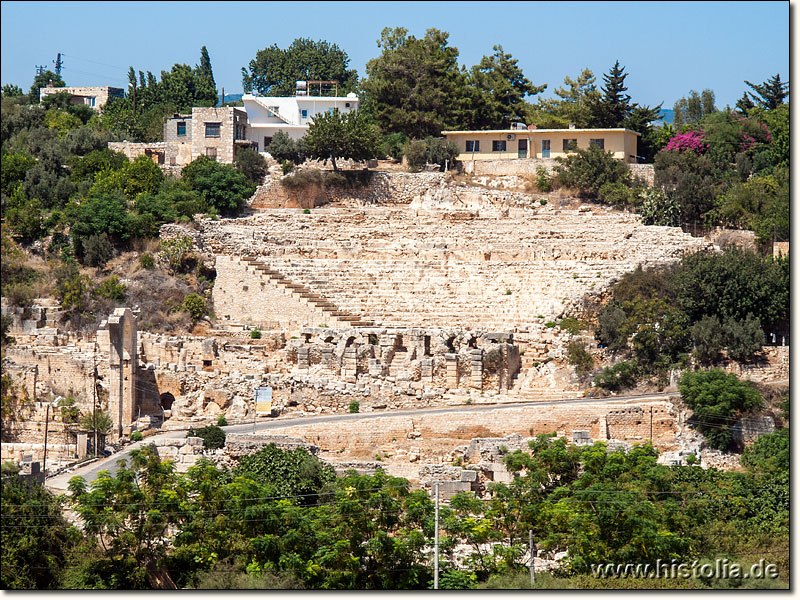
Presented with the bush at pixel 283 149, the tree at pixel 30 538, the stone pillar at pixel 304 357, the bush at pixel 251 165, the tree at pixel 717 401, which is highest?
the bush at pixel 283 149

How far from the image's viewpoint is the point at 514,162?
57.9m

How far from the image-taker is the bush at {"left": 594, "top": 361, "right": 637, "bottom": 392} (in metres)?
41.3

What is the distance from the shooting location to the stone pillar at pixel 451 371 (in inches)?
1647

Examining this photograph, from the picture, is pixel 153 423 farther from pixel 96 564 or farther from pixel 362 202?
pixel 362 202

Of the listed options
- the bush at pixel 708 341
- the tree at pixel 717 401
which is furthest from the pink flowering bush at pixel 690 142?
the tree at pixel 717 401

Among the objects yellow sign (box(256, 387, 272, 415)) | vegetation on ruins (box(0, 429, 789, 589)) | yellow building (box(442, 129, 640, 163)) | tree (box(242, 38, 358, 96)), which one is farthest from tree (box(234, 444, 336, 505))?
tree (box(242, 38, 358, 96))

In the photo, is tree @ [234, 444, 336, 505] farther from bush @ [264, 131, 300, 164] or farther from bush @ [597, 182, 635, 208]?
bush @ [264, 131, 300, 164]

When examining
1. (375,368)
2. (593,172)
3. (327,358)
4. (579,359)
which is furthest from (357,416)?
(593,172)

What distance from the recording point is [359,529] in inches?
1178

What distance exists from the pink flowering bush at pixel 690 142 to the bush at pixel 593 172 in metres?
2.64

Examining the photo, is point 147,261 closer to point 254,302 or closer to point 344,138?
point 254,302

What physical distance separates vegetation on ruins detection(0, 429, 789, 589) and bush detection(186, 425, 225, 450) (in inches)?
130

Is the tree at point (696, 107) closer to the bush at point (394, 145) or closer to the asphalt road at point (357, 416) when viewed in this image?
the bush at point (394, 145)

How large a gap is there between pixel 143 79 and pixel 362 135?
17077 millimetres
